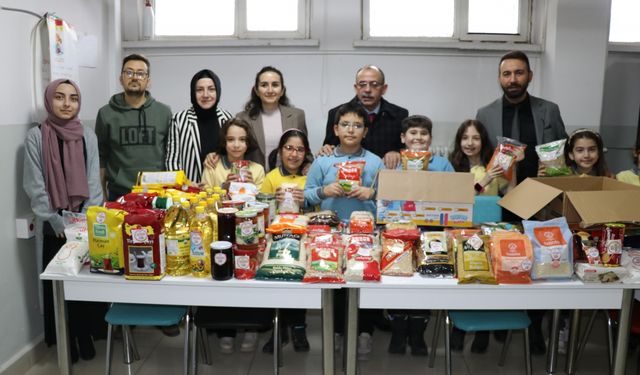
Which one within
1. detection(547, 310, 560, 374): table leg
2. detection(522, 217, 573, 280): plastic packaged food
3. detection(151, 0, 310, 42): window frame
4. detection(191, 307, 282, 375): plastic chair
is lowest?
detection(547, 310, 560, 374): table leg

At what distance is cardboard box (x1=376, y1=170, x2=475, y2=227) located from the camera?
7.57ft

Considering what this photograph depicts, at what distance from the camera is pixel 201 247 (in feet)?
6.64

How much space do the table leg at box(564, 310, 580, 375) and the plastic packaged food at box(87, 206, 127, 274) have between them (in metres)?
2.19

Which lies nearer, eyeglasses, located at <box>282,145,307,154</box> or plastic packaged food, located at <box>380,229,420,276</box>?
plastic packaged food, located at <box>380,229,420,276</box>

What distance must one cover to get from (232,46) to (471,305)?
3.15 metres

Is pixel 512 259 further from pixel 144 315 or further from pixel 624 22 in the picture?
pixel 624 22

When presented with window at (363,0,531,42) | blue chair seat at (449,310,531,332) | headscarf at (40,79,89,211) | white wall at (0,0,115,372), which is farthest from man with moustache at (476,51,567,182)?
white wall at (0,0,115,372)

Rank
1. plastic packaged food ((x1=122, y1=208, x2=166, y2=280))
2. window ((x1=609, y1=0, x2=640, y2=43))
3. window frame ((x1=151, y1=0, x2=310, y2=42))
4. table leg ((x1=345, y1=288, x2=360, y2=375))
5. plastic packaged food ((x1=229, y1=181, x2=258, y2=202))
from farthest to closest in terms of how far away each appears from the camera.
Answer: window ((x1=609, y1=0, x2=640, y2=43)), window frame ((x1=151, y1=0, x2=310, y2=42)), plastic packaged food ((x1=229, y1=181, x2=258, y2=202)), table leg ((x1=345, y1=288, x2=360, y2=375)), plastic packaged food ((x1=122, y1=208, x2=166, y2=280))

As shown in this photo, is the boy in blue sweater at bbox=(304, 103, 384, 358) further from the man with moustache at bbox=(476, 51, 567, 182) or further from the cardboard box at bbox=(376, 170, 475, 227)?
the man with moustache at bbox=(476, 51, 567, 182)

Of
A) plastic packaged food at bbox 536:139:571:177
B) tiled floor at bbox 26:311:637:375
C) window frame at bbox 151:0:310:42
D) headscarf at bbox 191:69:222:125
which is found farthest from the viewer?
window frame at bbox 151:0:310:42

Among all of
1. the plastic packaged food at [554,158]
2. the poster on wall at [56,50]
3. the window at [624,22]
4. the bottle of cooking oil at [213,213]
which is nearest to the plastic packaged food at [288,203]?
the bottle of cooking oil at [213,213]

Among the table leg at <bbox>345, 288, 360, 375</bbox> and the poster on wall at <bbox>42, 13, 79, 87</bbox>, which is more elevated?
the poster on wall at <bbox>42, 13, 79, 87</bbox>

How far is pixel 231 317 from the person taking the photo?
2342mm

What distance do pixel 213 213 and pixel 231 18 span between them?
2.93 metres
